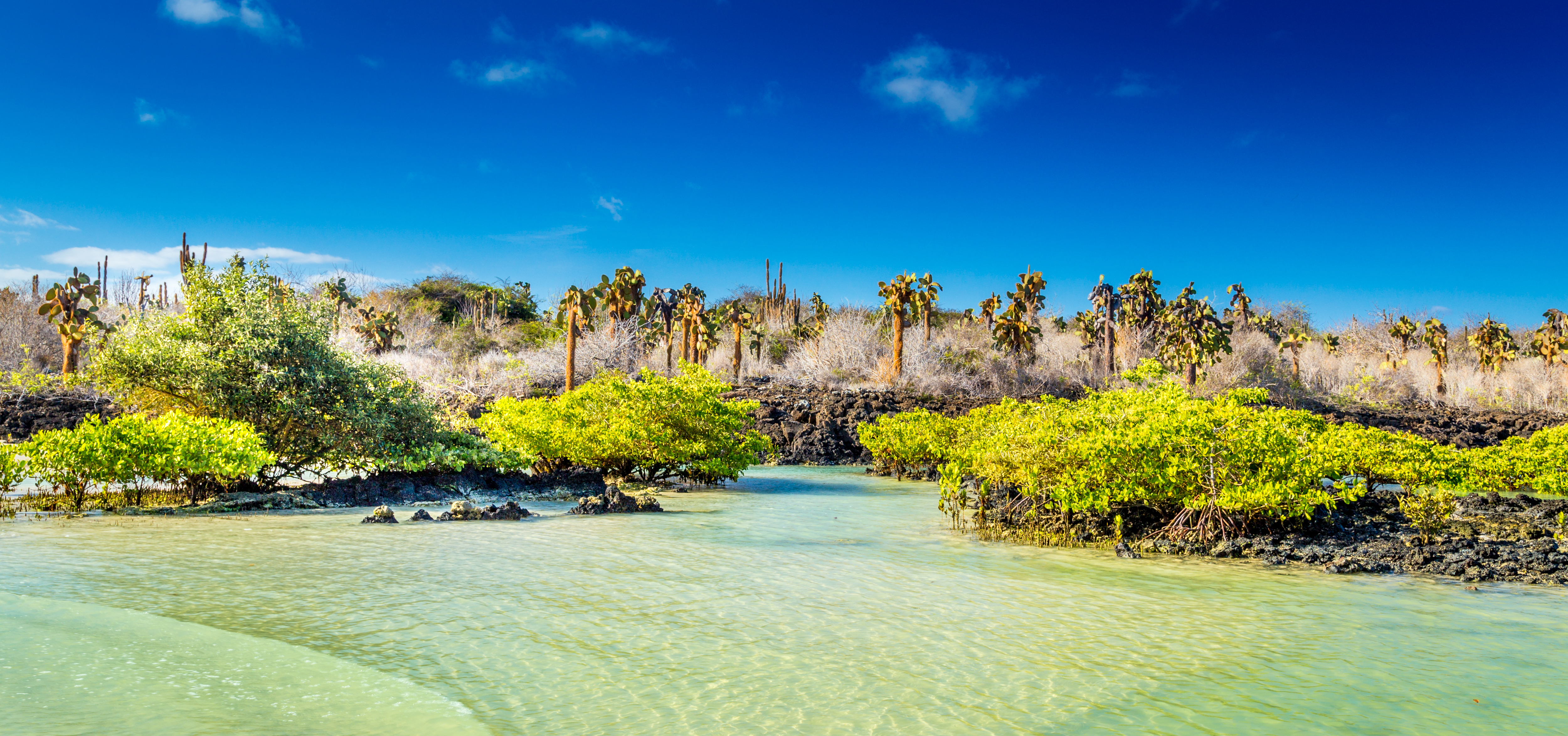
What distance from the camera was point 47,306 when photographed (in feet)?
122

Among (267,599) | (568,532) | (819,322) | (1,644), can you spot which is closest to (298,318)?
(568,532)

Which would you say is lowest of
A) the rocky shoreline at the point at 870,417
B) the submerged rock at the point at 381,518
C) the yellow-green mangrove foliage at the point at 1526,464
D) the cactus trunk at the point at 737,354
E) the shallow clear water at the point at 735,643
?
the shallow clear water at the point at 735,643

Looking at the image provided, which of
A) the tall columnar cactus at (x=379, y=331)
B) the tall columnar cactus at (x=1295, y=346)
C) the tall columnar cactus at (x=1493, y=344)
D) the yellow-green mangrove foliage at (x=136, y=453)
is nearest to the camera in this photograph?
the yellow-green mangrove foliage at (x=136, y=453)

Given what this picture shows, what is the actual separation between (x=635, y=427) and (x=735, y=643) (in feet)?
42.1

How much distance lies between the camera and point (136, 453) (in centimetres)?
1291

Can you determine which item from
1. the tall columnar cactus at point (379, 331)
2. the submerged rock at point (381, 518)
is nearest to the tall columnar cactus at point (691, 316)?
the tall columnar cactus at point (379, 331)

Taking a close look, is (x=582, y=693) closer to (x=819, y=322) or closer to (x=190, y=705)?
(x=190, y=705)

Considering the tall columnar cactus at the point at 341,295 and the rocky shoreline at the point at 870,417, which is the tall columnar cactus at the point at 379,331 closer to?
the tall columnar cactus at the point at 341,295

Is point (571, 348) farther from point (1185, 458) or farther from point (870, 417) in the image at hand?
point (1185, 458)

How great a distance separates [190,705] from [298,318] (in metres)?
12.7

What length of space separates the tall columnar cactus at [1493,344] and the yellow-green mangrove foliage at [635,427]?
61.4 m

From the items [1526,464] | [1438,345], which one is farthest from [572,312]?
[1438,345]

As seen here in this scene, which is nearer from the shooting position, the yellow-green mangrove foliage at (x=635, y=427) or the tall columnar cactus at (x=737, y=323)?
the yellow-green mangrove foliage at (x=635, y=427)

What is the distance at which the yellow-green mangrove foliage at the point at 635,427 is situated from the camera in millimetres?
19297
